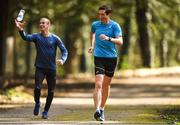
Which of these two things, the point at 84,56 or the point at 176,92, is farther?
the point at 84,56

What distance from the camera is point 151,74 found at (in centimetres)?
3456

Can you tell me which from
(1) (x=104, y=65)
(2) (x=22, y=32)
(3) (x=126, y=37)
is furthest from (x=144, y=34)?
(2) (x=22, y=32)

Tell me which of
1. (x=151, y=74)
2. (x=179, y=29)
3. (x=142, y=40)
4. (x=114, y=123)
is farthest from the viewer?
(x=179, y=29)

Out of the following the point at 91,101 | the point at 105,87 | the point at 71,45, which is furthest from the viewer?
the point at 71,45

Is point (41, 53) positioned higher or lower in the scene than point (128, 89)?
higher

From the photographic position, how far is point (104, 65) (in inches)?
538

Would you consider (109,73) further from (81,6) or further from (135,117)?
(81,6)

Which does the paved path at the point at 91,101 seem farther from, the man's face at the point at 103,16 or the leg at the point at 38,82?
the man's face at the point at 103,16

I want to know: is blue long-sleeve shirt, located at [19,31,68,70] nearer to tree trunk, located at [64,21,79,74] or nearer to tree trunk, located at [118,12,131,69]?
tree trunk, located at [118,12,131,69]

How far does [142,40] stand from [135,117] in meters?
25.5

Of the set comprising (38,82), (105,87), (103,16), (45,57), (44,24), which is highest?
(103,16)

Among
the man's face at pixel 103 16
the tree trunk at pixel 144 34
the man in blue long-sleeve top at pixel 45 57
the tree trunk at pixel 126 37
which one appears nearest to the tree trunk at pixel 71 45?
the tree trunk at pixel 126 37

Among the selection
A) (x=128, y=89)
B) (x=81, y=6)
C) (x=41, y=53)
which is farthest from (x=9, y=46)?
(x=41, y=53)

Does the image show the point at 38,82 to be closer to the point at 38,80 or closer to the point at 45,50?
the point at 38,80
